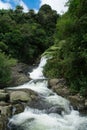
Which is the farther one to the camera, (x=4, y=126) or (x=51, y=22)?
(x=51, y=22)

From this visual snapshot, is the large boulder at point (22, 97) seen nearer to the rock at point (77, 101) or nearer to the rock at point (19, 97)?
the rock at point (19, 97)

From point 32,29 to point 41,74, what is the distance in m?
12.2

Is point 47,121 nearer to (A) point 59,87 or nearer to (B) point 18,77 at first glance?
(A) point 59,87

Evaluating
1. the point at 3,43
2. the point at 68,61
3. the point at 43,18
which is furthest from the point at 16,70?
the point at 43,18

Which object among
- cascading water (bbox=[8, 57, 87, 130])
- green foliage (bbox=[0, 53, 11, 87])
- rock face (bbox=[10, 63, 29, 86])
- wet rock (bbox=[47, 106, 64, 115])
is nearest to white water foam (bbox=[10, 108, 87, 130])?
cascading water (bbox=[8, 57, 87, 130])

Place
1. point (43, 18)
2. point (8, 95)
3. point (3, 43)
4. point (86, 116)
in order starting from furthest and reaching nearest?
1. point (43, 18)
2. point (3, 43)
3. point (8, 95)
4. point (86, 116)

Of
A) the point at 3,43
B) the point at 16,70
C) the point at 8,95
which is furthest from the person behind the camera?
the point at 3,43

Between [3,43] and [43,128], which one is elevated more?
[3,43]

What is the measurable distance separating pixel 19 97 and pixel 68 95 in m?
3.49

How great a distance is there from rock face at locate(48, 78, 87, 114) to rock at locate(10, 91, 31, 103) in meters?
2.64

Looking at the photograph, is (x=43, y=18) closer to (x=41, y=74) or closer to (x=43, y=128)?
(x=41, y=74)

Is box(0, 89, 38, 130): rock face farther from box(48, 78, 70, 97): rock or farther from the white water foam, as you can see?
box(48, 78, 70, 97): rock

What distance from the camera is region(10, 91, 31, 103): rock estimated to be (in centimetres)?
1569

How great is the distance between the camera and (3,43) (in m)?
32.2
